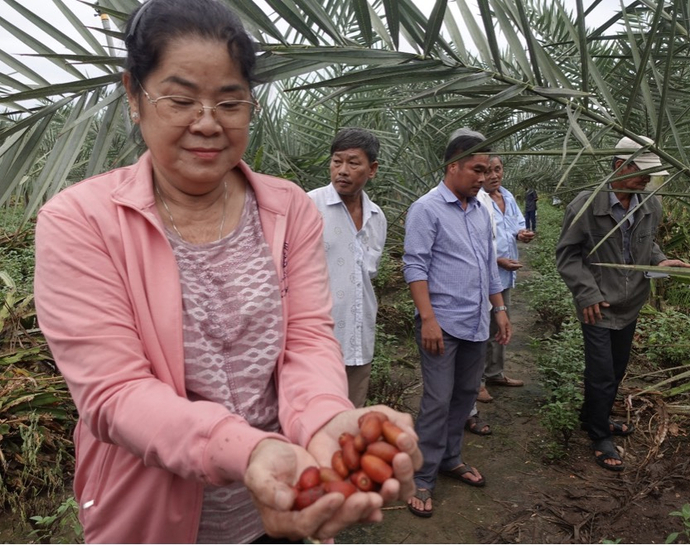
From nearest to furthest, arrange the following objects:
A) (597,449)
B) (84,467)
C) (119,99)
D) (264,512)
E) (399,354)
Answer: (264,512) < (84,467) < (119,99) < (597,449) < (399,354)

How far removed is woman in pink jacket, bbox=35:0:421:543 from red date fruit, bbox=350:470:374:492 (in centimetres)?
3

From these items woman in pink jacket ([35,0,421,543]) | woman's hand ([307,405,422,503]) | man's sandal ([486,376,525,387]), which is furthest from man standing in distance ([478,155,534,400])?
woman's hand ([307,405,422,503])

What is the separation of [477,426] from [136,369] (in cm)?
317

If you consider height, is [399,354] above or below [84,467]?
below

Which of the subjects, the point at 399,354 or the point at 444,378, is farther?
the point at 399,354

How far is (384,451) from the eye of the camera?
0.99 meters

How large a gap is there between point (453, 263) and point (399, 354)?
244 centimetres

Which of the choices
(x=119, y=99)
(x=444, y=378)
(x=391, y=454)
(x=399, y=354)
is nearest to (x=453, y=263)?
(x=444, y=378)

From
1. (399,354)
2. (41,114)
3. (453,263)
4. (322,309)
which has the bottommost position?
(399,354)

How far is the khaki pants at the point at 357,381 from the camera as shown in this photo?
3.10 m

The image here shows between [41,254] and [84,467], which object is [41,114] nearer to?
[41,254]

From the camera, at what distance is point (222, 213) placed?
126 centimetres

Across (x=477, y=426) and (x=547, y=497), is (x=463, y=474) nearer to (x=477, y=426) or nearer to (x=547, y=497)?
(x=547, y=497)

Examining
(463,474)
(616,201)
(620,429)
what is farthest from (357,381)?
(620,429)
